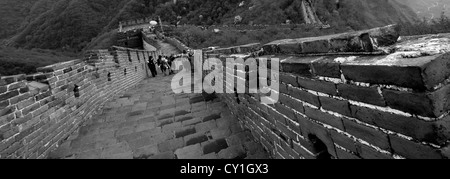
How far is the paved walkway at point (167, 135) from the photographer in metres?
3.23

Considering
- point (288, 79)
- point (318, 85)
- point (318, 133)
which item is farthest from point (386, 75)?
point (288, 79)

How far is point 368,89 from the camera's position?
118cm

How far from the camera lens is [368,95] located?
1188 mm

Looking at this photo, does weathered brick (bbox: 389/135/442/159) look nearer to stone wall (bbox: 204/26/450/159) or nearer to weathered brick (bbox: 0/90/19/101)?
stone wall (bbox: 204/26/450/159)

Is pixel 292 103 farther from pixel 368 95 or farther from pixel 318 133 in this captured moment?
pixel 368 95

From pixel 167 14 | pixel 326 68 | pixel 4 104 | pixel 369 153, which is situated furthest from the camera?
pixel 167 14

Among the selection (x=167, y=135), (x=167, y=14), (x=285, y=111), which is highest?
(x=167, y=14)

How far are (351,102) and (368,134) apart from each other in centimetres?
18

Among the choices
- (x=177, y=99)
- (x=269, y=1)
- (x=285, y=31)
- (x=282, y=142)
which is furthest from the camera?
(x=269, y=1)

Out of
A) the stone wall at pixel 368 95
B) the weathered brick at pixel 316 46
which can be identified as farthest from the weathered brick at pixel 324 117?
the weathered brick at pixel 316 46

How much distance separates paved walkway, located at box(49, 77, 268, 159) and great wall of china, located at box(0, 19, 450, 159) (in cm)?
46

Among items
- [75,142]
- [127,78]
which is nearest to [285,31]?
[127,78]
